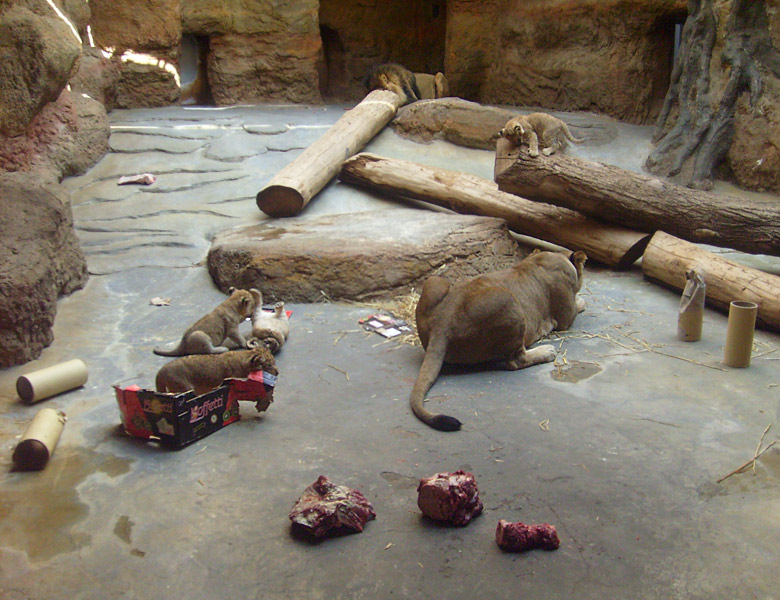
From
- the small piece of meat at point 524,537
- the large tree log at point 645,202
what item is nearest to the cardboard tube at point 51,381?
the small piece of meat at point 524,537

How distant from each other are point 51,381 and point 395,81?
1006 cm

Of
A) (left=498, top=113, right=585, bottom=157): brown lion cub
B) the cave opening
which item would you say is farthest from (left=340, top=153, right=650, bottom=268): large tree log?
the cave opening

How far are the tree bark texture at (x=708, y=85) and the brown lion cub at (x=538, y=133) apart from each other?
59.1 inches

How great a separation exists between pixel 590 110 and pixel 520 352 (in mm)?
9376

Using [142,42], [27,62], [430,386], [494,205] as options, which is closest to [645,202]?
[494,205]

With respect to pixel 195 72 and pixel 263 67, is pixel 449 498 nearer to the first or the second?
pixel 263 67

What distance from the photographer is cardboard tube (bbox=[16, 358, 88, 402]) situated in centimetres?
463

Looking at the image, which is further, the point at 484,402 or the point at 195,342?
the point at 195,342

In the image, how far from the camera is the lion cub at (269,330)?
5.58 metres

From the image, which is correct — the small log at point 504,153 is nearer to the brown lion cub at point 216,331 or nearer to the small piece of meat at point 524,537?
the brown lion cub at point 216,331

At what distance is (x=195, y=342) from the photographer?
5.35 meters

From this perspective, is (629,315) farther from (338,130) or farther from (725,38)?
(725,38)

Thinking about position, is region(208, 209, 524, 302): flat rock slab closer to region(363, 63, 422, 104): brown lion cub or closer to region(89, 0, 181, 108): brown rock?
region(363, 63, 422, 104): brown lion cub

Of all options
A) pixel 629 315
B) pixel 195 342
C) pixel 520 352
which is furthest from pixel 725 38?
pixel 195 342
